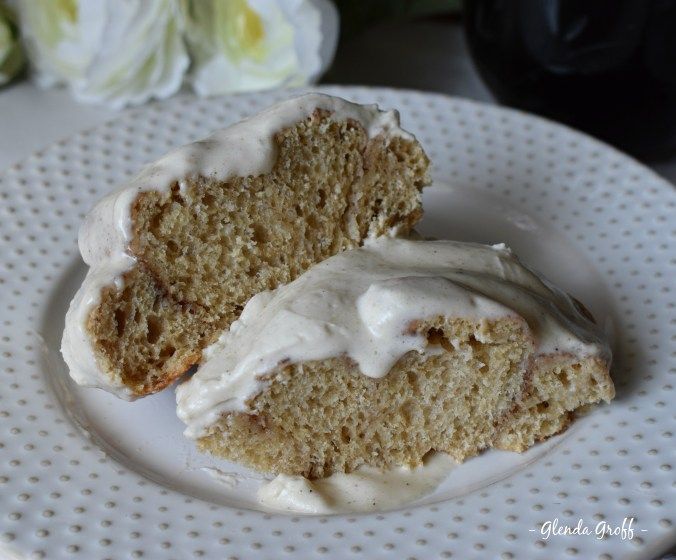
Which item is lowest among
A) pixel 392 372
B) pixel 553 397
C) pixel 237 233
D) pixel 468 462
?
pixel 468 462

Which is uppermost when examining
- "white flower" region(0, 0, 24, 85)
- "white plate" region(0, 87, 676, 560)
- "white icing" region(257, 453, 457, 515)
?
"white flower" region(0, 0, 24, 85)

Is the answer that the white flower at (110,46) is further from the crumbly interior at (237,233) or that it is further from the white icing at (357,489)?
the white icing at (357,489)

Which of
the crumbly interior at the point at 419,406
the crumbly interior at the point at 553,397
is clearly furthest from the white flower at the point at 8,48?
the crumbly interior at the point at 553,397

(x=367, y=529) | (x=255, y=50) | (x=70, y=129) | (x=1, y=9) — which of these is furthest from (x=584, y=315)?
(x=1, y=9)

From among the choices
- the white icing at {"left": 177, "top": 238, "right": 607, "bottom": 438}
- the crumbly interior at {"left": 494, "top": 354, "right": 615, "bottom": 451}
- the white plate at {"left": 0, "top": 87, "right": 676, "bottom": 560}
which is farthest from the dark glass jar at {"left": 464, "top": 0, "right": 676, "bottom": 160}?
the crumbly interior at {"left": 494, "top": 354, "right": 615, "bottom": 451}

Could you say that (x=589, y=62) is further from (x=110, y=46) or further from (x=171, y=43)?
(x=110, y=46)

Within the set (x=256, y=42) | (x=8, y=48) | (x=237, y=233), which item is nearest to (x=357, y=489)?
(x=237, y=233)

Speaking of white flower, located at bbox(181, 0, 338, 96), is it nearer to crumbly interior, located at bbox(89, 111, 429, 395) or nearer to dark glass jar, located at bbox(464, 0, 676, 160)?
dark glass jar, located at bbox(464, 0, 676, 160)

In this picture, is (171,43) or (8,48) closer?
(171,43)
